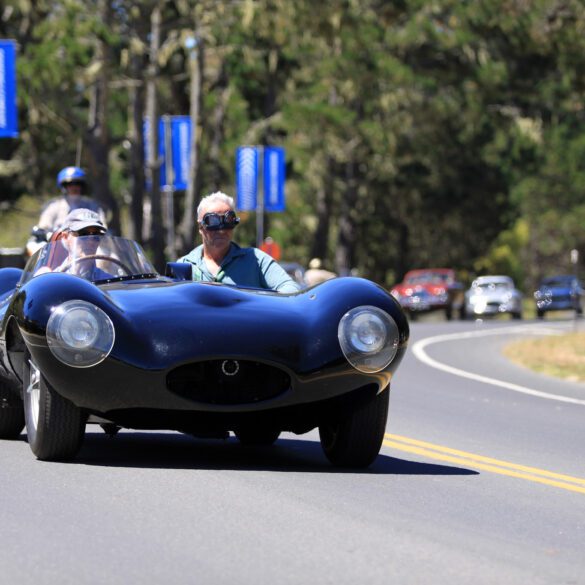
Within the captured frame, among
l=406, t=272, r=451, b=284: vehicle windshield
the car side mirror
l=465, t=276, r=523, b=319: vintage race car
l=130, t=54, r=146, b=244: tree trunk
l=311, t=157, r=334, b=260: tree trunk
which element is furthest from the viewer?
l=311, t=157, r=334, b=260: tree trunk

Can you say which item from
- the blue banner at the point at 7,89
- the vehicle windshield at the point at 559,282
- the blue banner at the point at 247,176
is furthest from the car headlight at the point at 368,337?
the vehicle windshield at the point at 559,282

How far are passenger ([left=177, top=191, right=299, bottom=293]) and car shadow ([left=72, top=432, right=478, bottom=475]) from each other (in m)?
1.01

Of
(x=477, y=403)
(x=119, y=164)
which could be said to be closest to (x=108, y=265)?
(x=477, y=403)

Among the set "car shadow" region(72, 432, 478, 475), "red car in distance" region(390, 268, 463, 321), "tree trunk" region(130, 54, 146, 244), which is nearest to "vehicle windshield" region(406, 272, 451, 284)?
"red car in distance" region(390, 268, 463, 321)

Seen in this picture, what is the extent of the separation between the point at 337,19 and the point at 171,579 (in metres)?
35.7

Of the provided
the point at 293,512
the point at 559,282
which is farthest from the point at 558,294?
the point at 293,512

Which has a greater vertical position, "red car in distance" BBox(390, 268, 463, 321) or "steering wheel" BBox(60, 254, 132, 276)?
"steering wheel" BBox(60, 254, 132, 276)

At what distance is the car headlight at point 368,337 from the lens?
849 centimetres

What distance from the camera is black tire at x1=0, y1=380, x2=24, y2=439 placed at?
1009 cm

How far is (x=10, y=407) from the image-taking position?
1016 cm

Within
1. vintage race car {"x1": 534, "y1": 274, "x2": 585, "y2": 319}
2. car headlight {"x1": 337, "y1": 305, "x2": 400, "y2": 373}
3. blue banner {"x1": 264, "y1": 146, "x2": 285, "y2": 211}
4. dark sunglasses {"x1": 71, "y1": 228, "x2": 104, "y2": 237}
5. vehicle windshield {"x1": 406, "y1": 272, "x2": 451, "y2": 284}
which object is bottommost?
vintage race car {"x1": 534, "y1": 274, "x2": 585, "y2": 319}

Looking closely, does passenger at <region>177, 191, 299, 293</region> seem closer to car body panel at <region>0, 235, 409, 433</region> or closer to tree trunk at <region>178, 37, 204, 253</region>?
car body panel at <region>0, 235, 409, 433</region>

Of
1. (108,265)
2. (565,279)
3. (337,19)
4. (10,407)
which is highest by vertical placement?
(337,19)

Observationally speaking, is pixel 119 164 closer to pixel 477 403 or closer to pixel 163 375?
pixel 477 403
